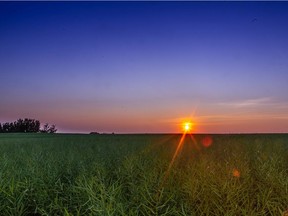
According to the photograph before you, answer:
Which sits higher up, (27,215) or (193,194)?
(193,194)

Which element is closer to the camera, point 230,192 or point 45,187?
point 230,192

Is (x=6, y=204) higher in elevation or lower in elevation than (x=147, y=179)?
lower

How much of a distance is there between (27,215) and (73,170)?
3.05 metres

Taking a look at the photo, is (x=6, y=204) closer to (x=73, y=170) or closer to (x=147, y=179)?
(x=147, y=179)

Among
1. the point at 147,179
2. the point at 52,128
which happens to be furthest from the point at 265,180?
the point at 52,128

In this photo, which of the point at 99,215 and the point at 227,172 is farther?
the point at 227,172

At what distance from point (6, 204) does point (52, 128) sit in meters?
95.2

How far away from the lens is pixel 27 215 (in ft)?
20.6

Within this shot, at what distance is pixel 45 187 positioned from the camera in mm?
6848

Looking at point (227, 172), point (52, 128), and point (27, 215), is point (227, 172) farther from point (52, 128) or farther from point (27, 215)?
point (52, 128)

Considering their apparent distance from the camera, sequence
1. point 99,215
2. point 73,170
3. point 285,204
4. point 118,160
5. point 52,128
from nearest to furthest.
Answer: point 99,215 < point 285,204 < point 73,170 < point 118,160 < point 52,128

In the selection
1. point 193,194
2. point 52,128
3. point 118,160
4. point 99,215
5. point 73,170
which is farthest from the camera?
point 52,128

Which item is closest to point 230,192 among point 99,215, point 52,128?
point 99,215

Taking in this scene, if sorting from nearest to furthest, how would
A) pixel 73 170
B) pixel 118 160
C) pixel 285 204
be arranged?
pixel 285 204
pixel 73 170
pixel 118 160
